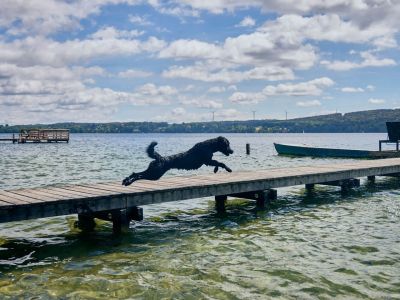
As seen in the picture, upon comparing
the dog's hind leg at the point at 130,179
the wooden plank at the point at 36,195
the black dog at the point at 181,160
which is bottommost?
the wooden plank at the point at 36,195

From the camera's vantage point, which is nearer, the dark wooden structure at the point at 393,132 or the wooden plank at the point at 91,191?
the wooden plank at the point at 91,191

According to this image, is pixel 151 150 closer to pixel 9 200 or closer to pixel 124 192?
pixel 124 192

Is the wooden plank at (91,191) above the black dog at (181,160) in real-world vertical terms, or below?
below

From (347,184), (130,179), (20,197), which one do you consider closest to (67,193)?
(20,197)

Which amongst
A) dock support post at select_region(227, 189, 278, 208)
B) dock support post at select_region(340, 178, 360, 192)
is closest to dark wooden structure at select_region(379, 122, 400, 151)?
dock support post at select_region(340, 178, 360, 192)

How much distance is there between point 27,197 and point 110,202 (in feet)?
5.68

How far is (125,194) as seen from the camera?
9867 millimetres

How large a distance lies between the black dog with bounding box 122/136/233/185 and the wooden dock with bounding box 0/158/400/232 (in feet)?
0.78

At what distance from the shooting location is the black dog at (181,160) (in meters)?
11.6

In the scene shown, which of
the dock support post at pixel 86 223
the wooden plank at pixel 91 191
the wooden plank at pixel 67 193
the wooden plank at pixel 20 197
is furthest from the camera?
the dock support post at pixel 86 223

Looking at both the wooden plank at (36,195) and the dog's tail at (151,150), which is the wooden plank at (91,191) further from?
the dog's tail at (151,150)

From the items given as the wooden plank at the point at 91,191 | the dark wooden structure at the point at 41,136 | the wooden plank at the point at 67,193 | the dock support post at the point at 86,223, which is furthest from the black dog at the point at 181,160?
the dark wooden structure at the point at 41,136

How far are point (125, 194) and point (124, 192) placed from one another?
101mm

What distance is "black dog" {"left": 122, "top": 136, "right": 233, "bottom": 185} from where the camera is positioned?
11633 millimetres
